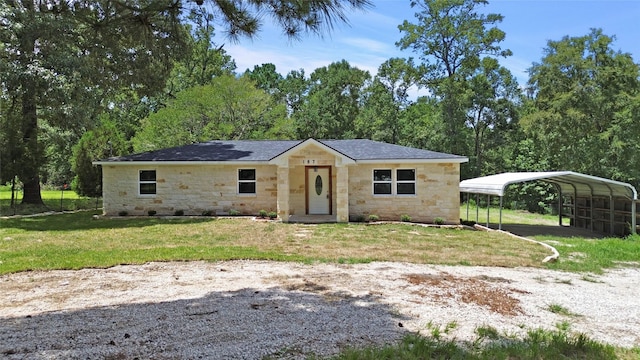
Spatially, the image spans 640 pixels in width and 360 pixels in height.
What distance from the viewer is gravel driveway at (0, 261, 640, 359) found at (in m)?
4.14

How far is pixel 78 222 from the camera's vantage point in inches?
621

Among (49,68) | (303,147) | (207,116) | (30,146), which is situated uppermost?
(49,68)

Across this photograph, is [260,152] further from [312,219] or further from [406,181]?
[406,181]

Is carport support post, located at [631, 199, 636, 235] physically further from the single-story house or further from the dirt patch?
the dirt patch

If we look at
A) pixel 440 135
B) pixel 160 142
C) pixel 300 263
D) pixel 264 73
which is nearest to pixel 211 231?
pixel 300 263

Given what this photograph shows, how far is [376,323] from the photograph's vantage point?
189 inches

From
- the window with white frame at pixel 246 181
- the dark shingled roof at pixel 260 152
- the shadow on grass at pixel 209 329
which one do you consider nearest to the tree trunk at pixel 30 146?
the dark shingled roof at pixel 260 152

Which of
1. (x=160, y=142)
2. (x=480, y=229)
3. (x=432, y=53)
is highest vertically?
(x=432, y=53)

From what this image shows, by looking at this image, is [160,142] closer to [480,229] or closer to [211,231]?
[211,231]

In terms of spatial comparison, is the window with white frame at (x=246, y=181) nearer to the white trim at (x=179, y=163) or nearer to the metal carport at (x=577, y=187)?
the white trim at (x=179, y=163)

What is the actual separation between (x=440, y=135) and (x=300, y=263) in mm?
24948

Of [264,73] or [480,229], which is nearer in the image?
[480,229]

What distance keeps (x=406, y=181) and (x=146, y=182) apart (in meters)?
10.4

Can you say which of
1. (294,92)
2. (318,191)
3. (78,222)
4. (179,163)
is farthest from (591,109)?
(78,222)
